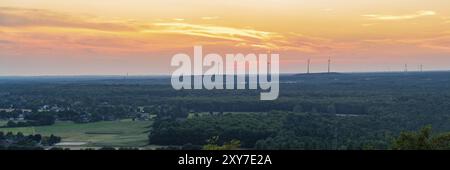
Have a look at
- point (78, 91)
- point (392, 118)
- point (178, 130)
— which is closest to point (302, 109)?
point (392, 118)

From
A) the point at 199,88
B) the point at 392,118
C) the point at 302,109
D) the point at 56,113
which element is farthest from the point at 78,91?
the point at 392,118
